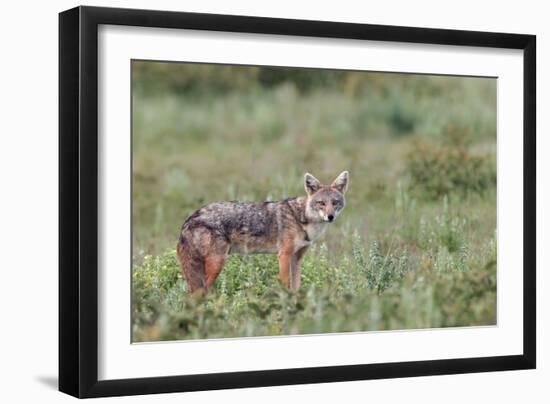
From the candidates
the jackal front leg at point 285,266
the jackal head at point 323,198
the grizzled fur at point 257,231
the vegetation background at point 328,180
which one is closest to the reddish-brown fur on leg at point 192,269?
the grizzled fur at point 257,231

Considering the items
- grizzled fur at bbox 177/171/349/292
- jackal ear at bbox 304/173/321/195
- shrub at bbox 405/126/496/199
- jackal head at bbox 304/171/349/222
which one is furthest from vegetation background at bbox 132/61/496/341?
jackal ear at bbox 304/173/321/195

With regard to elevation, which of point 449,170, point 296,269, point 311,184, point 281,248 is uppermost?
point 449,170

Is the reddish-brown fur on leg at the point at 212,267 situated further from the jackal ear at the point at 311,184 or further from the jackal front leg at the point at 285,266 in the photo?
the jackal ear at the point at 311,184

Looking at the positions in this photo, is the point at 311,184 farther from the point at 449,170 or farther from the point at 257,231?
the point at 449,170

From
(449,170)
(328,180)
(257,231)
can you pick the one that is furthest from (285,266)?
(449,170)

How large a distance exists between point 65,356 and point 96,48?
2.36 m

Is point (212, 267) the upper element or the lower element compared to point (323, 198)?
lower

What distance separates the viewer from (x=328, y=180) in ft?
49.2

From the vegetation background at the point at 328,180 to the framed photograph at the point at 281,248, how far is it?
0.03 m

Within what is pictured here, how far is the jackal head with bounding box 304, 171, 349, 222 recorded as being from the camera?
1102cm

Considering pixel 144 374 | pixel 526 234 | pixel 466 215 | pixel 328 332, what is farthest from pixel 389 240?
pixel 144 374

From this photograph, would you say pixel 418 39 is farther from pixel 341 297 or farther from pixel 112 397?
pixel 112 397

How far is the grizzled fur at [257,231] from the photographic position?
10.6 meters

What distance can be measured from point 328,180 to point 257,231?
13.8 ft
